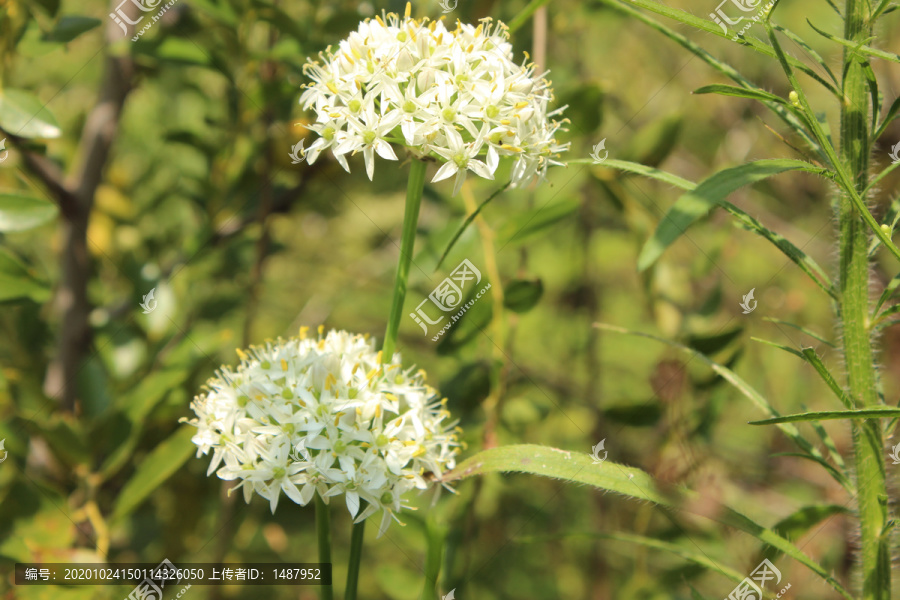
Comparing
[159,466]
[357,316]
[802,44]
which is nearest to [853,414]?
[802,44]

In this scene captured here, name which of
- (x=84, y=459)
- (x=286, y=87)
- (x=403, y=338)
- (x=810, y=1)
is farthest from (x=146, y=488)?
(x=810, y=1)

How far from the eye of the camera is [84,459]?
168cm

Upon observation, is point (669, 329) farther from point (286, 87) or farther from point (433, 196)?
point (286, 87)

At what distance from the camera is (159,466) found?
62.3 inches

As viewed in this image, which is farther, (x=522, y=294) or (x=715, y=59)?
(x=522, y=294)

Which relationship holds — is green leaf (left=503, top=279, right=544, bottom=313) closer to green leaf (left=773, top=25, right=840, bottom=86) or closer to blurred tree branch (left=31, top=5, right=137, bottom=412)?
green leaf (left=773, top=25, right=840, bottom=86)

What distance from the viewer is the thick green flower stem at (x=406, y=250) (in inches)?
45.2

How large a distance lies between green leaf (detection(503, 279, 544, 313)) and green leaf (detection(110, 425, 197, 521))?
815 millimetres

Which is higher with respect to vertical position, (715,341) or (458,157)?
(458,157)

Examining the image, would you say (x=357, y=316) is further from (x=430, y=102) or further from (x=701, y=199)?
(x=701, y=199)

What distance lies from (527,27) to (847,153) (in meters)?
1.40

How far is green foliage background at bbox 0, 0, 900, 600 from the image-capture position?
169 cm

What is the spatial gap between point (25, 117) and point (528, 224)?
3.92 feet

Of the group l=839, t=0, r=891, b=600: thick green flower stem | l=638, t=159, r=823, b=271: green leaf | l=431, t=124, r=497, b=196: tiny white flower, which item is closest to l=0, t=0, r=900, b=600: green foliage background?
l=839, t=0, r=891, b=600: thick green flower stem
